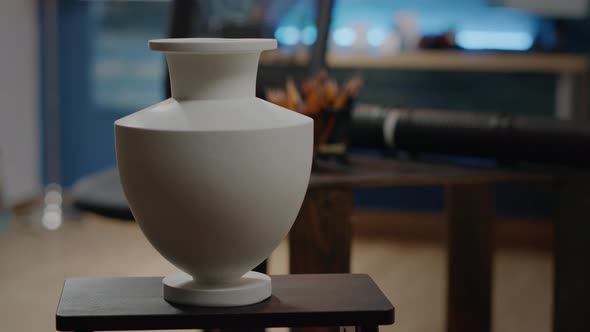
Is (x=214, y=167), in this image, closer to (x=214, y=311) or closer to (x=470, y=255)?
(x=214, y=311)

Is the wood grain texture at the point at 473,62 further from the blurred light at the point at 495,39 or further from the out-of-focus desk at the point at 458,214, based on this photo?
the out-of-focus desk at the point at 458,214

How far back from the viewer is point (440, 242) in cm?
381

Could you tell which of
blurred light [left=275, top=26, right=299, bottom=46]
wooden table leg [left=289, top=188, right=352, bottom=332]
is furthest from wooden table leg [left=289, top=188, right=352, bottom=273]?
blurred light [left=275, top=26, right=299, bottom=46]

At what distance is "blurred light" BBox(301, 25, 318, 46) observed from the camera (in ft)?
9.05

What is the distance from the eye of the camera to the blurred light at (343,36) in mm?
4066

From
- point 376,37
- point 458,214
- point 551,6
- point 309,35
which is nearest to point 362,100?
point 376,37

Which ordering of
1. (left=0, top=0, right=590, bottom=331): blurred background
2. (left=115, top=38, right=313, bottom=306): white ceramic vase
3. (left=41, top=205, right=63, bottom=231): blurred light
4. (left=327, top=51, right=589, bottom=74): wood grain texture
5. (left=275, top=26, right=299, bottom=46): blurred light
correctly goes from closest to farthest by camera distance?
(left=115, top=38, right=313, bottom=306): white ceramic vase
(left=275, top=26, right=299, bottom=46): blurred light
(left=0, top=0, right=590, bottom=331): blurred background
(left=327, top=51, right=589, bottom=74): wood grain texture
(left=41, top=205, right=63, bottom=231): blurred light

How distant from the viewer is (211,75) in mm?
1064

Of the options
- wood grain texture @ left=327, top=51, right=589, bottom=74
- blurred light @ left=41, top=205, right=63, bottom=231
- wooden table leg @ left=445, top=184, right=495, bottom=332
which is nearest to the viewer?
wooden table leg @ left=445, top=184, right=495, bottom=332

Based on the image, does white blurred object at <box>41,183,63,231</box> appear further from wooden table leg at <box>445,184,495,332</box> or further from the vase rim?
the vase rim

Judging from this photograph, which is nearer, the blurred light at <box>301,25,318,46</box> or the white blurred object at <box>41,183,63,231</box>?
the blurred light at <box>301,25,318,46</box>

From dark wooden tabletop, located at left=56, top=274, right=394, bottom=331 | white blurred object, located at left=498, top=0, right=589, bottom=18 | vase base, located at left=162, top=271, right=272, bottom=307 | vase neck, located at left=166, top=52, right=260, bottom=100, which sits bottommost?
dark wooden tabletop, located at left=56, top=274, right=394, bottom=331

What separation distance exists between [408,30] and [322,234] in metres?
2.29

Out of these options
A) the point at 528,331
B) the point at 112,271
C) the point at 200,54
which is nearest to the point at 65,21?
the point at 112,271
